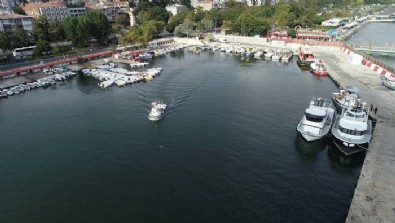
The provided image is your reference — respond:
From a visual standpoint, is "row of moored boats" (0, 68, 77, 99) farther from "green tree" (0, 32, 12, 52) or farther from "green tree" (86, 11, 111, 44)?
"green tree" (86, 11, 111, 44)

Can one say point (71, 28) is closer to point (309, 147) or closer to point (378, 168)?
point (309, 147)

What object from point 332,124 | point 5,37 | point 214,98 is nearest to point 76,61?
point 5,37

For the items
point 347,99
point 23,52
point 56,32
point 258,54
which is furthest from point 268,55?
point 23,52

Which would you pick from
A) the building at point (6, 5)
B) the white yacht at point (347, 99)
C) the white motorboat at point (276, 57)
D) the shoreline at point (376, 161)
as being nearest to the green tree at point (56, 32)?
the shoreline at point (376, 161)

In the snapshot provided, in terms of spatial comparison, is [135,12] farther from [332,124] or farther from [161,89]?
[332,124]

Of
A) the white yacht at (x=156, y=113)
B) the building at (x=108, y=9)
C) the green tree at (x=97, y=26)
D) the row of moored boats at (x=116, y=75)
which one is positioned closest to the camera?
the white yacht at (x=156, y=113)

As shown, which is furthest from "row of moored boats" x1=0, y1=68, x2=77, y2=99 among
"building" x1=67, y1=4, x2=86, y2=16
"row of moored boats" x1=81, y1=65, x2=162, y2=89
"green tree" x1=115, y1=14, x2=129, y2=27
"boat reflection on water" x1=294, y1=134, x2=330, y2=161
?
"green tree" x1=115, y1=14, x2=129, y2=27

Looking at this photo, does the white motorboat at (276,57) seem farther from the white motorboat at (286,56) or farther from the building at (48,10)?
the building at (48,10)
